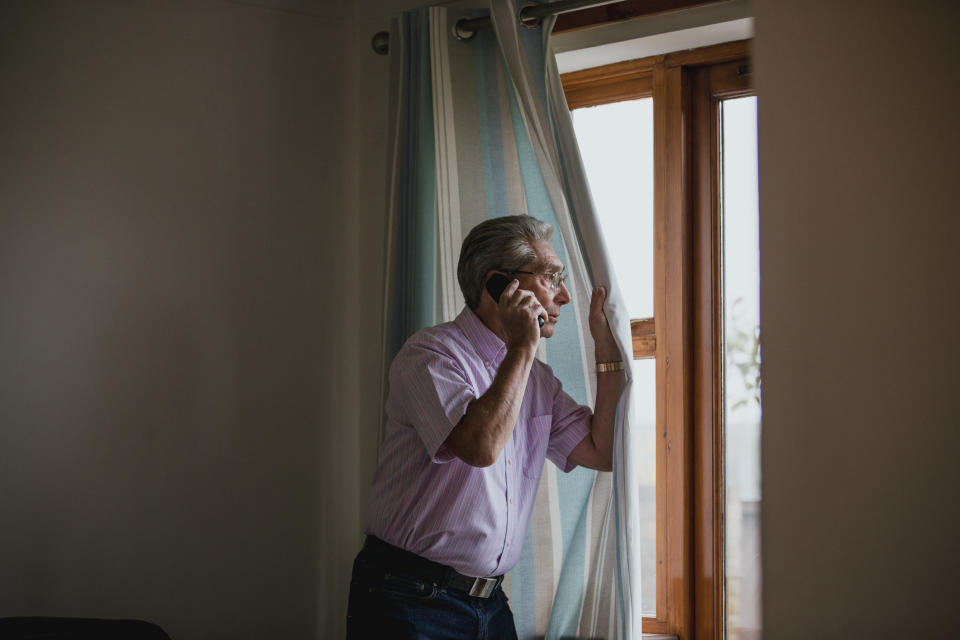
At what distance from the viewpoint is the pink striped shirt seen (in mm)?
1518

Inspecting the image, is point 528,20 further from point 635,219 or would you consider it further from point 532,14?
point 635,219

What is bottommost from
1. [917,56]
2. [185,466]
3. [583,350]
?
[185,466]

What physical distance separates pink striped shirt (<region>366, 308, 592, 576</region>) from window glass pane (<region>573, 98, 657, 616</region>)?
452 millimetres

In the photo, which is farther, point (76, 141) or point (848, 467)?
point (76, 141)

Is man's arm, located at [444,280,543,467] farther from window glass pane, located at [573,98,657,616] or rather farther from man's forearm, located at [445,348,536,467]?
window glass pane, located at [573,98,657,616]

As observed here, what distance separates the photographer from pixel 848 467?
2.25 feet

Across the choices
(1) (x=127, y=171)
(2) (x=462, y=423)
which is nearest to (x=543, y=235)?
(2) (x=462, y=423)

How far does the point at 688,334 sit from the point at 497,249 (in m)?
0.59

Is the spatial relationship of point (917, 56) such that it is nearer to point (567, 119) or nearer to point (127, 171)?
point (567, 119)

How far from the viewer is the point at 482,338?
1.71 m

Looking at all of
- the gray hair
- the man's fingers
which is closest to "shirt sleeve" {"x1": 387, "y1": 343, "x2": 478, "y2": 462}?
the gray hair

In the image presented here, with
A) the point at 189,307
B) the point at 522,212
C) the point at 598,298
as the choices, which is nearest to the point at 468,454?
the point at 598,298

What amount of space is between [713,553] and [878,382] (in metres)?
1.42

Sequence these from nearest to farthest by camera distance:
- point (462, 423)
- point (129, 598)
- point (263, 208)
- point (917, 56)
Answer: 1. point (917, 56)
2. point (462, 423)
3. point (129, 598)
4. point (263, 208)
